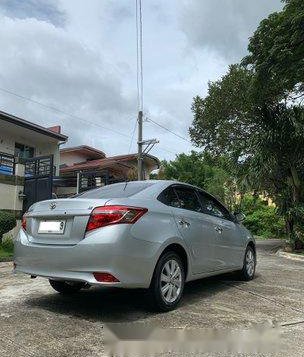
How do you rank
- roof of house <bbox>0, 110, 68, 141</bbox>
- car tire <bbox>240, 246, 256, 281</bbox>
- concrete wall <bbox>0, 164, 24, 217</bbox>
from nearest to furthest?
car tire <bbox>240, 246, 256, 281</bbox>, concrete wall <bbox>0, 164, 24, 217</bbox>, roof of house <bbox>0, 110, 68, 141</bbox>

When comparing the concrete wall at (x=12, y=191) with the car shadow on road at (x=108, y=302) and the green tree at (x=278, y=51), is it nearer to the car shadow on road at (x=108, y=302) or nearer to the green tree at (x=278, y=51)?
the green tree at (x=278, y=51)

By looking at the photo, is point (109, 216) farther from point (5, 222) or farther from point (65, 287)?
point (5, 222)

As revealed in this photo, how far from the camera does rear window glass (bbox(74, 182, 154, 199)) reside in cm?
549

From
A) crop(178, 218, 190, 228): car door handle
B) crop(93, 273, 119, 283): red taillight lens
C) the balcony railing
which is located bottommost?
crop(93, 273, 119, 283): red taillight lens

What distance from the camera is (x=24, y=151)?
2311cm

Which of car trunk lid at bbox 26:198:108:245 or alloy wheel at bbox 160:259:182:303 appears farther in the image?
alloy wheel at bbox 160:259:182:303

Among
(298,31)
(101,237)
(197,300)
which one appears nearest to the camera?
(101,237)

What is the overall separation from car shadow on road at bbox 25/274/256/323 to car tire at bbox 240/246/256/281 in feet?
2.13

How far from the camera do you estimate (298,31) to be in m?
13.5

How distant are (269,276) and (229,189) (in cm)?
2412

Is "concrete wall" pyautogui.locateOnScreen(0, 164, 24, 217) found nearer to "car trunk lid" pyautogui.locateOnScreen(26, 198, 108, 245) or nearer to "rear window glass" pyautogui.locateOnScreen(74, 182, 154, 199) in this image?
"rear window glass" pyautogui.locateOnScreen(74, 182, 154, 199)

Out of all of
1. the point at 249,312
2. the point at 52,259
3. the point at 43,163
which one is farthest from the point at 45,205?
the point at 43,163

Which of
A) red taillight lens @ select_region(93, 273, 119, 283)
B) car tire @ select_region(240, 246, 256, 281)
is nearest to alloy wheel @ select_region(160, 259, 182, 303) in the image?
red taillight lens @ select_region(93, 273, 119, 283)

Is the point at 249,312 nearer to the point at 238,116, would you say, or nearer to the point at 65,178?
the point at 238,116
